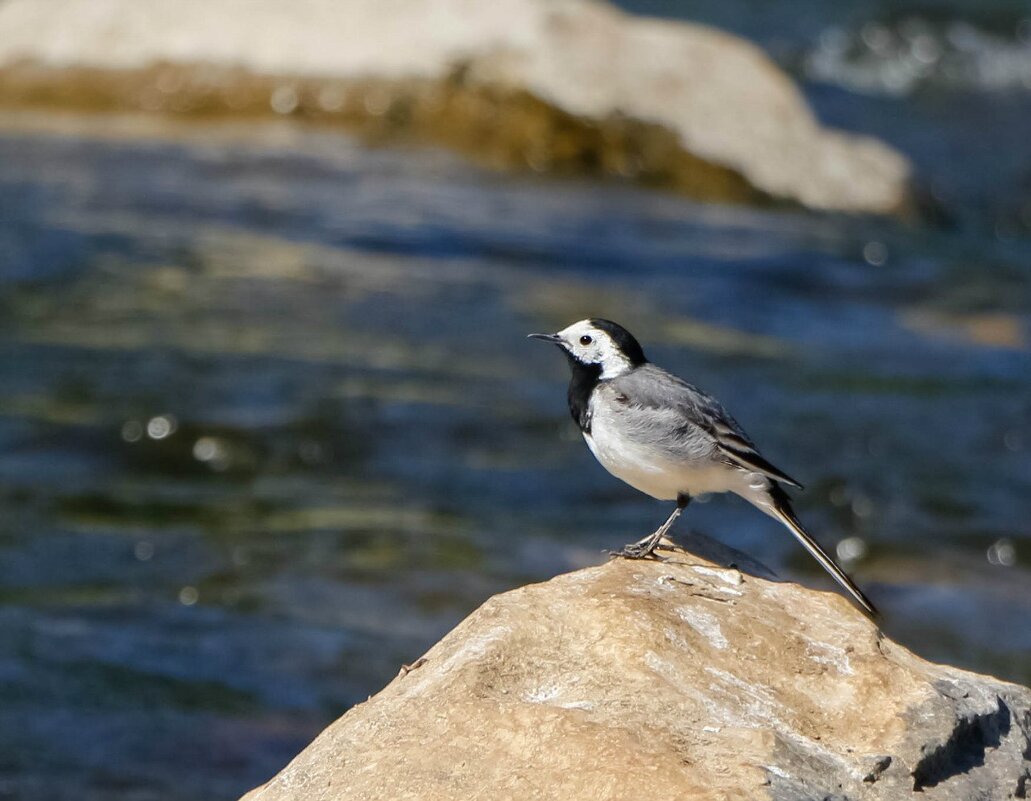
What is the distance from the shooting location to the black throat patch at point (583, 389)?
19.1 feet

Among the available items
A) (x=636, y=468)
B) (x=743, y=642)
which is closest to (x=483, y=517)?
(x=636, y=468)

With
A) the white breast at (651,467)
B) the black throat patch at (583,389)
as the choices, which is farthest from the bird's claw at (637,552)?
the black throat patch at (583,389)

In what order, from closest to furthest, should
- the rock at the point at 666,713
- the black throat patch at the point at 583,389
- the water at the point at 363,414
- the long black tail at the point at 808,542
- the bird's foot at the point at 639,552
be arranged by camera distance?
1. the rock at the point at 666,713
2. the bird's foot at the point at 639,552
3. the long black tail at the point at 808,542
4. the black throat patch at the point at 583,389
5. the water at the point at 363,414

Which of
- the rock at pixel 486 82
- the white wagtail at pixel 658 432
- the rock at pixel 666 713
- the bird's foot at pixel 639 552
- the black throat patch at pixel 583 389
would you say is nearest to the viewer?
the rock at pixel 666 713

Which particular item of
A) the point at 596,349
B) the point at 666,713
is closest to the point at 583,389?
the point at 596,349

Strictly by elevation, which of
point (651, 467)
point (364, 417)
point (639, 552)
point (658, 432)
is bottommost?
point (639, 552)

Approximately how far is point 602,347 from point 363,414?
19.5 feet

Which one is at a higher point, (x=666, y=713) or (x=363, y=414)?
(x=363, y=414)

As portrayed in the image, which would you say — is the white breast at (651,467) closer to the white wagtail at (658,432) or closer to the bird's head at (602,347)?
the white wagtail at (658,432)

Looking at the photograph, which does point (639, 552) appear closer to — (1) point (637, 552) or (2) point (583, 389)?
(1) point (637, 552)

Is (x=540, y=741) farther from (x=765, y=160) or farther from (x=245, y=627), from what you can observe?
(x=765, y=160)

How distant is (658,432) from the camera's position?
5594 mm

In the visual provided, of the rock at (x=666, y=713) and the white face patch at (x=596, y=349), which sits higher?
the white face patch at (x=596, y=349)

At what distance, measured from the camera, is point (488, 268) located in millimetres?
14984
